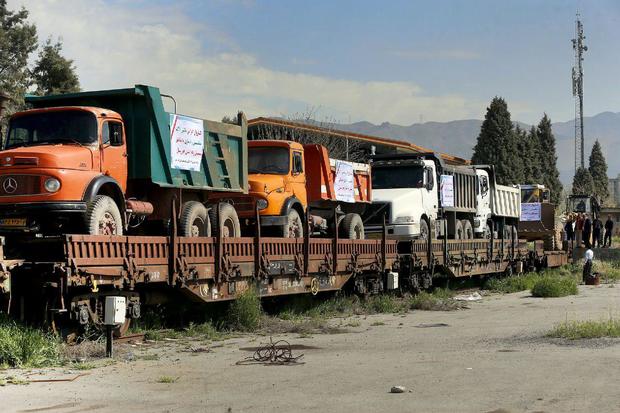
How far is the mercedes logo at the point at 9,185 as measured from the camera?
11.4 m

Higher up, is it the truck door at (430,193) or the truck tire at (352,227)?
the truck door at (430,193)

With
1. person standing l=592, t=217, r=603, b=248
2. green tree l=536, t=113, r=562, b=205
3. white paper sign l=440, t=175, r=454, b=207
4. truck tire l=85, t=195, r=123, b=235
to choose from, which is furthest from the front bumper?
green tree l=536, t=113, r=562, b=205

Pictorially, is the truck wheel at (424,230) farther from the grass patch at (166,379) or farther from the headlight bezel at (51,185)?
the grass patch at (166,379)

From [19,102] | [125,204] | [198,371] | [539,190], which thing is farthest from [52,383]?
[539,190]

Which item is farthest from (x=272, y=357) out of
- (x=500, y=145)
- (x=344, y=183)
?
(x=500, y=145)

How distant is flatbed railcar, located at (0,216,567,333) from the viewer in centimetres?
1059

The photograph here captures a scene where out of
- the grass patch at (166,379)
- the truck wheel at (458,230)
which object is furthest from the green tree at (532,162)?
the grass patch at (166,379)

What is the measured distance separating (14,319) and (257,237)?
469 centimetres

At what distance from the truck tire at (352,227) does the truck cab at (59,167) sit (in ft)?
25.6

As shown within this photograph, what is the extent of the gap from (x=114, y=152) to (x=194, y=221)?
7.08 ft

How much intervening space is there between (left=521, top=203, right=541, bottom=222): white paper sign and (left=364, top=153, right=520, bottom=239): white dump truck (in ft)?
23.5

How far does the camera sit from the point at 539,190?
127ft

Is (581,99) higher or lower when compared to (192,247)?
higher

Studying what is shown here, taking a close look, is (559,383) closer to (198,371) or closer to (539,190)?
(198,371)
